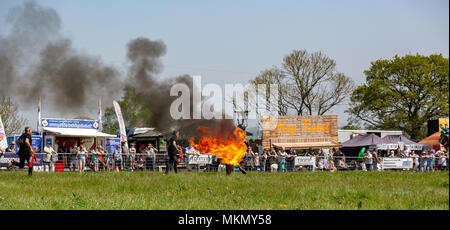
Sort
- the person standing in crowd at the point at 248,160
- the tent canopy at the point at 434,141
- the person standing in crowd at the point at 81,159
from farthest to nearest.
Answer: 1. the tent canopy at the point at 434,141
2. the person standing in crowd at the point at 248,160
3. the person standing in crowd at the point at 81,159

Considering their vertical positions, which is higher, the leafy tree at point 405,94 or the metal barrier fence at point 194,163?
the leafy tree at point 405,94

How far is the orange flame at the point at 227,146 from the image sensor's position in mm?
23648

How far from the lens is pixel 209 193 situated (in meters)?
14.1

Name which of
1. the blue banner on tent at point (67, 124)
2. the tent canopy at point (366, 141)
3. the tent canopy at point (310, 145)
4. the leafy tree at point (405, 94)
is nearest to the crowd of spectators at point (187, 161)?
the blue banner on tent at point (67, 124)

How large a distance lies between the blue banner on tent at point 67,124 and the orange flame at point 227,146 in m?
15.7

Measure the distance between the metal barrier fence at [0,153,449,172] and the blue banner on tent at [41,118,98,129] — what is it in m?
7.45

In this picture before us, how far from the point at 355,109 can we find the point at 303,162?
1318 inches

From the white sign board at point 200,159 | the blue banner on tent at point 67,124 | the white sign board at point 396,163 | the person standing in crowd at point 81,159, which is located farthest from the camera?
the blue banner on tent at point 67,124

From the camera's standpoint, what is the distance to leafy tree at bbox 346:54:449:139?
58219 mm

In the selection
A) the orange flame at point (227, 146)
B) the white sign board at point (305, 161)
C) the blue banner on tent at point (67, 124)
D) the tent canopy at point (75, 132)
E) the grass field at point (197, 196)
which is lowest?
the grass field at point (197, 196)

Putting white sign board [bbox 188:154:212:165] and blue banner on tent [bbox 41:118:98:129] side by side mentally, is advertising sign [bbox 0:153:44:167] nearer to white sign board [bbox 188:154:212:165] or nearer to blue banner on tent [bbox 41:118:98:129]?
blue banner on tent [bbox 41:118:98:129]

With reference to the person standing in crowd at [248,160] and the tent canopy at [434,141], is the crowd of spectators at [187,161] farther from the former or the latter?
the tent canopy at [434,141]
